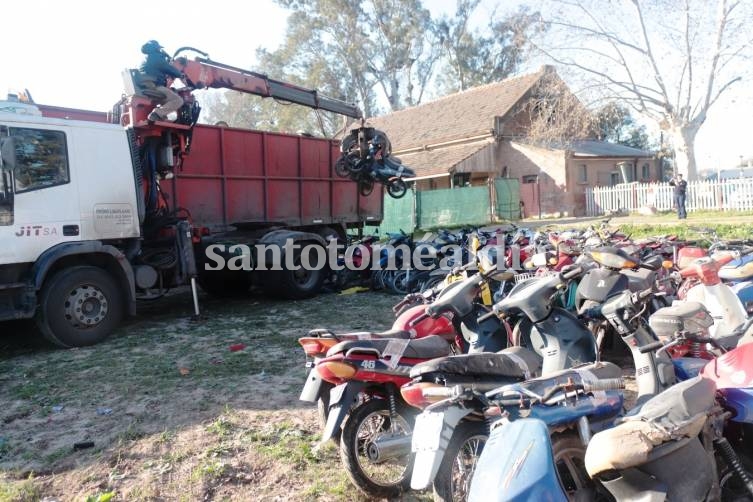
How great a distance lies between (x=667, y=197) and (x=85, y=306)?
22.7m

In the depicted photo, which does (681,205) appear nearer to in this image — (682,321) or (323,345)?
(682,321)

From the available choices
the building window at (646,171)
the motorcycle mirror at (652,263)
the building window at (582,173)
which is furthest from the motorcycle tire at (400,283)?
the building window at (646,171)

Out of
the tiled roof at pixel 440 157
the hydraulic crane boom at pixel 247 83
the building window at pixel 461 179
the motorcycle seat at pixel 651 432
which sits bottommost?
the motorcycle seat at pixel 651 432

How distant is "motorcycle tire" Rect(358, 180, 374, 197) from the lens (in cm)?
1164

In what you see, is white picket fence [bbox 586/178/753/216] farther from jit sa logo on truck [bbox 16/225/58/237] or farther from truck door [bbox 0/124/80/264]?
jit sa logo on truck [bbox 16/225/58/237]

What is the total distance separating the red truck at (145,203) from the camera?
667 cm

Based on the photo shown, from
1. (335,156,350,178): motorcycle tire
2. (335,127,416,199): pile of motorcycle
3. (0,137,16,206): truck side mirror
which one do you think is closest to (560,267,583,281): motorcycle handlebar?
(0,137,16,206): truck side mirror

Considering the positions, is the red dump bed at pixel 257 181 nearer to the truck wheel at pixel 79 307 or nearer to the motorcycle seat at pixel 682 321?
the truck wheel at pixel 79 307

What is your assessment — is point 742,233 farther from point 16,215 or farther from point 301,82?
point 301,82

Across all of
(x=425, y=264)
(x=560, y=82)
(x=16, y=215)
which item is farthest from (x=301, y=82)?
(x=16, y=215)

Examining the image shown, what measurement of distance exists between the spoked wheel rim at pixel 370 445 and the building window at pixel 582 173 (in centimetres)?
2649

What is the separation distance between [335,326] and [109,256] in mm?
3033

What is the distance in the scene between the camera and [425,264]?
33.6 ft

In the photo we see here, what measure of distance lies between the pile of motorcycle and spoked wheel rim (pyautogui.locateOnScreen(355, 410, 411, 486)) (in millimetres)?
8039
